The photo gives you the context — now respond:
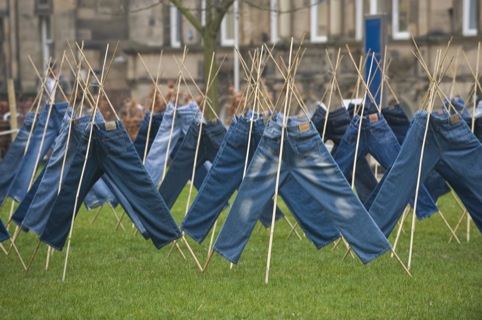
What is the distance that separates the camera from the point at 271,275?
1282 cm

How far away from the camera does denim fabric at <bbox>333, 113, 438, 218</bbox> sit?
14242mm

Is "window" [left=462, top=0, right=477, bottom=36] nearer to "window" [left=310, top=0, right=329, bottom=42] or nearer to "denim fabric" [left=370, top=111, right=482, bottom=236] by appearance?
"window" [left=310, top=0, right=329, bottom=42]

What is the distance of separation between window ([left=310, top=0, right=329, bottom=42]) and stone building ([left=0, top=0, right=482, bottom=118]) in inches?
0.9

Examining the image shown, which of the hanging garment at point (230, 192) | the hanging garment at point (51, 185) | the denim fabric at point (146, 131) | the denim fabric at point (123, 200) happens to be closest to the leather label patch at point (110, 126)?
the denim fabric at point (123, 200)

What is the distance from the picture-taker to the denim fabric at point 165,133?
52.1ft

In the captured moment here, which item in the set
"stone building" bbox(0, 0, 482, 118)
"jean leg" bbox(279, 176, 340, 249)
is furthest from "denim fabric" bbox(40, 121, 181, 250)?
"stone building" bbox(0, 0, 482, 118)

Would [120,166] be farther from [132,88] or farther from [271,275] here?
[132,88]

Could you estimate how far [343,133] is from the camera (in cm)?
1529

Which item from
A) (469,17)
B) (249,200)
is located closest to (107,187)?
(249,200)

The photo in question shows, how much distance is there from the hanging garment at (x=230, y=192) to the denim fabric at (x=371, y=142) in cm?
108

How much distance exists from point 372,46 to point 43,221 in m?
7.62

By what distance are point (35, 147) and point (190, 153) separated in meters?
1.84

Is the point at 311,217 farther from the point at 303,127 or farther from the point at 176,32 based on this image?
the point at 176,32

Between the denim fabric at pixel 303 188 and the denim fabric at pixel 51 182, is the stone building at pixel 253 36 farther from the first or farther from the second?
the denim fabric at pixel 303 188
